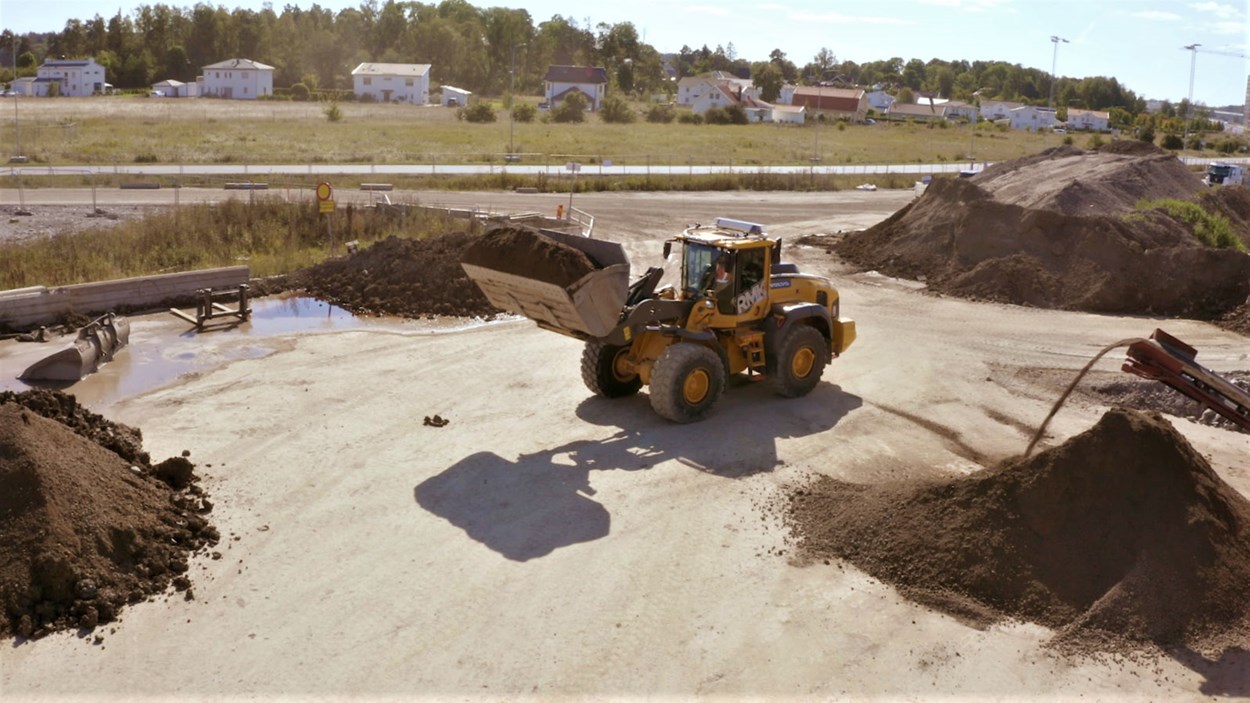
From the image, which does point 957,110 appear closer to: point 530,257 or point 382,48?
point 382,48

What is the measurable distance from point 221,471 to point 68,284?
41.1 feet

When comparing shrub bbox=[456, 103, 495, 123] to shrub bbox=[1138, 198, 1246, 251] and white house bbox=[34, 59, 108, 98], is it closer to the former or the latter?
white house bbox=[34, 59, 108, 98]

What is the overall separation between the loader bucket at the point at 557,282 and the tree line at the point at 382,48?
65045 millimetres

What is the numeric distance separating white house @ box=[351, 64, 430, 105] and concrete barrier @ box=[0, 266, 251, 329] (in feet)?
282

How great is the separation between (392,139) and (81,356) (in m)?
50.6

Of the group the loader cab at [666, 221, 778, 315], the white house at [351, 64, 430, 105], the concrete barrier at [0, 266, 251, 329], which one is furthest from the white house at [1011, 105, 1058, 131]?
the loader cab at [666, 221, 778, 315]

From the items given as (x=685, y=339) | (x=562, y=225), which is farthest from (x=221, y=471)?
(x=562, y=225)

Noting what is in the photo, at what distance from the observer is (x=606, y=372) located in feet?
54.0

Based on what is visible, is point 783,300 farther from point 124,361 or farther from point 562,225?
point 562,225

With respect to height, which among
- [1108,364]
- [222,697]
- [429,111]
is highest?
[429,111]

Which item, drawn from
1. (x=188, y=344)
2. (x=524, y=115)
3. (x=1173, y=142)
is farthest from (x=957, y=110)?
(x=188, y=344)

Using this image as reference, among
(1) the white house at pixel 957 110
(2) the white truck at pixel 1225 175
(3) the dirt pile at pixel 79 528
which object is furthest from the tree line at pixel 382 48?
(3) the dirt pile at pixel 79 528

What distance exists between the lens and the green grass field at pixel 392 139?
55969 mm

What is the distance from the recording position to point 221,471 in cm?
1375
